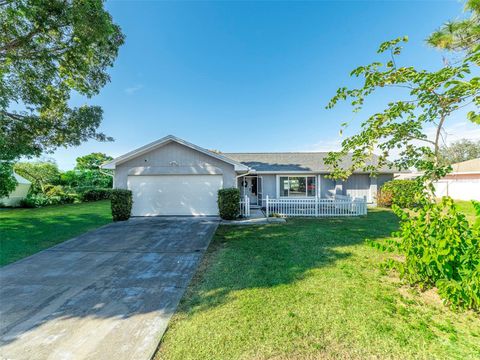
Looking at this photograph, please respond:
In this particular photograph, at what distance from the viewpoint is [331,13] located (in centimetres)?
1044

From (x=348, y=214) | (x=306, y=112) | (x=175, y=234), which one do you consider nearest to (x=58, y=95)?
(x=175, y=234)

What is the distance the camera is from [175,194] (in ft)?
39.2

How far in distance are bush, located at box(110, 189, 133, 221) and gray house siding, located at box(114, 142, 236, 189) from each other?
93 centimetres

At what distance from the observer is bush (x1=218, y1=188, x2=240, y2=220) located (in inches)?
427

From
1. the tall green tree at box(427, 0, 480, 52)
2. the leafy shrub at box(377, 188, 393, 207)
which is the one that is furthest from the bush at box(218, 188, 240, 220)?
the leafy shrub at box(377, 188, 393, 207)

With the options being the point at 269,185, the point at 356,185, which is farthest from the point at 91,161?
the point at 356,185

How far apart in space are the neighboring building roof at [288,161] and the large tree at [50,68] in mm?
10260

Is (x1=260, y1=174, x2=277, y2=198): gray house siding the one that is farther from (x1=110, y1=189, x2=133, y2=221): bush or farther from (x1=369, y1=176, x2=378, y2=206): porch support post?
(x1=110, y1=189, x2=133, y2=221): bush

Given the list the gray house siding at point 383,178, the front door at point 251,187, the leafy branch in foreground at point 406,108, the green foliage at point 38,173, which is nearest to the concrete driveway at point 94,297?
the leafy branch in foreground at point 406,108

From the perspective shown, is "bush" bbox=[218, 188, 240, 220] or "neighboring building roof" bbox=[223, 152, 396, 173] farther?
"neighboring building roof" bbox=[223, 152, 396, 173]

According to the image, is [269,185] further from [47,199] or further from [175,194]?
[47,199]

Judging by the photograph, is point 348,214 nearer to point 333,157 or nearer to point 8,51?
point 333,157

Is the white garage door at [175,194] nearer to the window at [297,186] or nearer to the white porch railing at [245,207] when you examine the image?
the white porch railing at [245,207]

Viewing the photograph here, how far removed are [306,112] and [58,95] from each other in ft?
50.4
